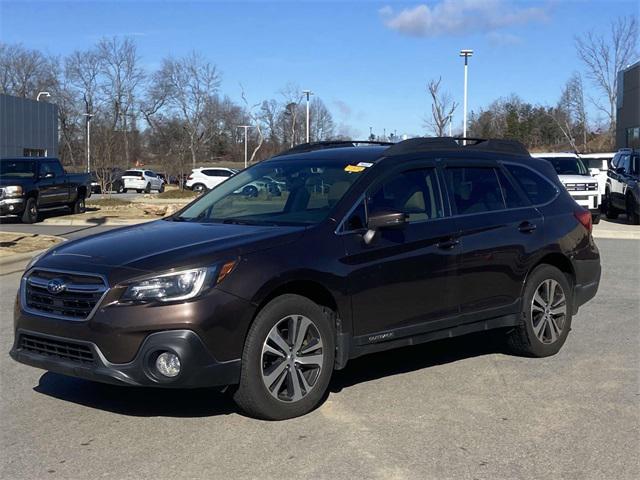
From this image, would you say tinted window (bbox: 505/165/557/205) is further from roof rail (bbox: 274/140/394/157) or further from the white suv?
the white suv

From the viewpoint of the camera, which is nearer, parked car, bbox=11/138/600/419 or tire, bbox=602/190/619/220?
parked car, bbox=11/138/600/419

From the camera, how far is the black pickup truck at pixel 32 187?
2102 centimetres

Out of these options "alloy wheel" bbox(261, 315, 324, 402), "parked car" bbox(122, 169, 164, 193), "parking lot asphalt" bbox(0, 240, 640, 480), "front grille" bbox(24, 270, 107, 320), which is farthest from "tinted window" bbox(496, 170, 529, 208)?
"parked car" bbox(122, 169, 164, 193)

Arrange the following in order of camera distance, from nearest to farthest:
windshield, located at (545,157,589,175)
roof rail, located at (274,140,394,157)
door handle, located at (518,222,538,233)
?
door handle, located at (518,222,538,233)
roof rail, located at (274,140,394,157)
windshield, located at (545,157,589,175)

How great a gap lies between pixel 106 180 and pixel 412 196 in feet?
132

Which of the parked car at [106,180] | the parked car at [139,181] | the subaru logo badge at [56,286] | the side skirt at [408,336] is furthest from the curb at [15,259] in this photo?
the parked car at [139,181]

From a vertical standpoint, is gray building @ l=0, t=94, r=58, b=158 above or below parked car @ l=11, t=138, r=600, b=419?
above

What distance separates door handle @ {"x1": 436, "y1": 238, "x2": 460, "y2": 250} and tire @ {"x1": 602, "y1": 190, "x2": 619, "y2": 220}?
1879cm

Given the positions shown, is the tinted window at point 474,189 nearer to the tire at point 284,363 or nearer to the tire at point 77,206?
the tire at point 284,363

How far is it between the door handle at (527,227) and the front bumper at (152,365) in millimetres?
2951

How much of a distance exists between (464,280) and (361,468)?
2.18 meters

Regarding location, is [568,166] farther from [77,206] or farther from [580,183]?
[77,206]

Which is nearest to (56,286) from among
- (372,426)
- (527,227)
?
(372,426)

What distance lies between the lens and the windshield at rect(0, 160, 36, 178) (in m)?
21.9
